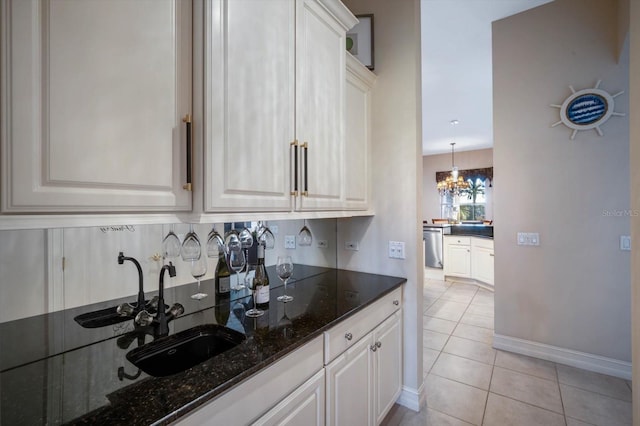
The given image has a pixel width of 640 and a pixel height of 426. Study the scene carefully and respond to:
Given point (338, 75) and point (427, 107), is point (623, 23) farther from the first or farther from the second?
point (427, 107)

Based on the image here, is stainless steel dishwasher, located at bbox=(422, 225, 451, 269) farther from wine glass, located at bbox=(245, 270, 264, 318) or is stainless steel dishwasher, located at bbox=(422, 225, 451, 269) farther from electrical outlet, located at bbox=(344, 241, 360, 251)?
wine glass, located at bbox=(245, 270, 264, 318)

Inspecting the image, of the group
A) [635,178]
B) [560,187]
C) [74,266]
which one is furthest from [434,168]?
[74,266]

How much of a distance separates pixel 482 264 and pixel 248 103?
511cm

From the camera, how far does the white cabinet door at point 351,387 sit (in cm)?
127

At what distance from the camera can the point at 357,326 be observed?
1471mm


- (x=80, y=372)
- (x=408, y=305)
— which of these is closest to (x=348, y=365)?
(x=408, y=305)

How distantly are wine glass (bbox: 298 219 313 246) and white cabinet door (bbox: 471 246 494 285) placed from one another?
401 centimetres

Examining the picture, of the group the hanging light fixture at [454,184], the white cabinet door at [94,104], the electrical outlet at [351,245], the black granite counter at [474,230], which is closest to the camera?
the white cabinet door at [94,104]

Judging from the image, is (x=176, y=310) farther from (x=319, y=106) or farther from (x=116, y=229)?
(x=319, y=106)

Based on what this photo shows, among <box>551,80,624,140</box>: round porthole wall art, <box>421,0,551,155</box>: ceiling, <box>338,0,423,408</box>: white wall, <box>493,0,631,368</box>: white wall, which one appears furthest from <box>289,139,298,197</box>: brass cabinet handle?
<box>551,80,624,140</box>: round porthole wall art

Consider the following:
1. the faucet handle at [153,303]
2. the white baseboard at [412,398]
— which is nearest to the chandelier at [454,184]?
the white baseboard at [412,398]

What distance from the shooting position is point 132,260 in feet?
3.94

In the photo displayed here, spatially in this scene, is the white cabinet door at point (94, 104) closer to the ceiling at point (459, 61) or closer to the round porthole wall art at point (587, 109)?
the ceiling at point (459, 61)

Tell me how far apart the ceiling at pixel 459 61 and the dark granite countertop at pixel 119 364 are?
2932 millimetres
